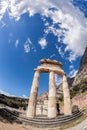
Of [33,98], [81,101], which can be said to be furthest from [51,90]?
[81,101]

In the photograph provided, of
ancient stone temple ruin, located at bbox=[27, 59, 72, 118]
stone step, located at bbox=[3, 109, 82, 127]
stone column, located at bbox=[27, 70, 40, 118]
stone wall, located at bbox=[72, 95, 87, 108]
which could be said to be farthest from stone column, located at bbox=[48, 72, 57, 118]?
stone wall, located at bbox=[72, 95, 87, 108]

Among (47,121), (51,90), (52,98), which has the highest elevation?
(51,90)

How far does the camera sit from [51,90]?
39.2 m

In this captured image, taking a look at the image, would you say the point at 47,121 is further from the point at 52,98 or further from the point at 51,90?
the point at 51,90

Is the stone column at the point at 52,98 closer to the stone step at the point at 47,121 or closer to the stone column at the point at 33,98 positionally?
the stone column at the point at 33,98

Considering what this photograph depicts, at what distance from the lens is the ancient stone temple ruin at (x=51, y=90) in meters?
36.8

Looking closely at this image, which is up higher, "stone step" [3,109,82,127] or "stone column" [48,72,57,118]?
"stone column" [48,72,57,118]

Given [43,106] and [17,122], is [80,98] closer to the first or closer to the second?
[43,106]

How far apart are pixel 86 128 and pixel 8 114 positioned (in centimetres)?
1467

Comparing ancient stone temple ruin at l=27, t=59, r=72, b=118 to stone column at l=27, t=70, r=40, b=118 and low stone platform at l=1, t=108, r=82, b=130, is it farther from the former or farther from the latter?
low stone platform at l=1, t=108, r=82, b=130

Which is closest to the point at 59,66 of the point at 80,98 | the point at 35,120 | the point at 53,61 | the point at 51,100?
the point at 53,61

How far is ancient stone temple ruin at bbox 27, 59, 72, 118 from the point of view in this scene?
36781 millimetres

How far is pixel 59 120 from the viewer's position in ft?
98.5

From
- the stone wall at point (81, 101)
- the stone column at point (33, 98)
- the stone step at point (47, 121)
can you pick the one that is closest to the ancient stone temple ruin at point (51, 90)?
the stone column at point (33, 98)
